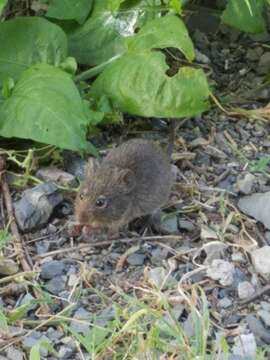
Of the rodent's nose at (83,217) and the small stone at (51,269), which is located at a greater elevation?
the rodent's nose at (83,217)

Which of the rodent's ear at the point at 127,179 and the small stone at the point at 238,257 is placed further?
the rodent's ear at the point at 127,179

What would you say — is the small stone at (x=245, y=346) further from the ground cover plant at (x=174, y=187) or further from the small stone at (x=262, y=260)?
the small stone at (x=262, y=260)

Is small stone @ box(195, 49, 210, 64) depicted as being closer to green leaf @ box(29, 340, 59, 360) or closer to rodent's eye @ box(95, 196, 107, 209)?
rodent's eye @ box(95, 196, 107, 209)

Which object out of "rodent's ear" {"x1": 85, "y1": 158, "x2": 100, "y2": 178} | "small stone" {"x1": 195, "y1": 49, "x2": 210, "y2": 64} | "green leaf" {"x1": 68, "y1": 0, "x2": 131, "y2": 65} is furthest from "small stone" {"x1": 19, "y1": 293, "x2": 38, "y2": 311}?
"small stone" {"x1": 195, "y1": 49, "x2": 210, "y2": 64}

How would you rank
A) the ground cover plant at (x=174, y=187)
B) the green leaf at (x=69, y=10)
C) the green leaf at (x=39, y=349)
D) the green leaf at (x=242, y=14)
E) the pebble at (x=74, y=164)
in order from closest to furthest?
the green leaf at (x=39, y=349)
the ground cover plant at (x=174, y=187)
the pebble at (x=74, y=164)
the green leaf at (x=69, y=10)
the green leaf at (x=242, y=14)

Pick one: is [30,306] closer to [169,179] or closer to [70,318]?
[70,318]

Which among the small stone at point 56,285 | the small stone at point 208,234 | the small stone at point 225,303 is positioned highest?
the small stone at point 56,285

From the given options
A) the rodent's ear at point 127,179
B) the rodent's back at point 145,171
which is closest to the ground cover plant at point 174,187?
the rodent's back at point 145,171
